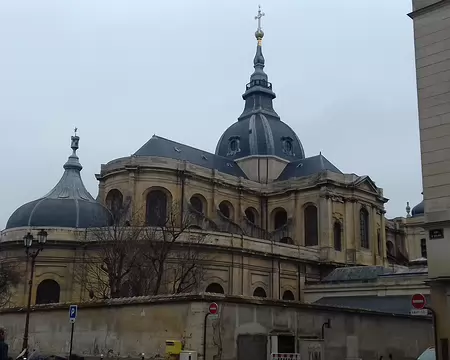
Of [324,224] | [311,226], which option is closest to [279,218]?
[311,226]

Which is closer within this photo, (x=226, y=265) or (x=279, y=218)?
(x=226, y=265)

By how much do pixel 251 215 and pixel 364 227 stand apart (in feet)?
31.7

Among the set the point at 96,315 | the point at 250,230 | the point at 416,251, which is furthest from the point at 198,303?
the point at 416,251

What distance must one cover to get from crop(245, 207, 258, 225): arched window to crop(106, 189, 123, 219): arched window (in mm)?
11988

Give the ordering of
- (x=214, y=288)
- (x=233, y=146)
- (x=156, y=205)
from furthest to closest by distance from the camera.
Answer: (x=233, y=146)
(x=156, y=205)
(x=214, y=288)

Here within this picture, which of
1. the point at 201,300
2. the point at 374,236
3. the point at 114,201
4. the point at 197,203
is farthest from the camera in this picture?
the point at 374,236

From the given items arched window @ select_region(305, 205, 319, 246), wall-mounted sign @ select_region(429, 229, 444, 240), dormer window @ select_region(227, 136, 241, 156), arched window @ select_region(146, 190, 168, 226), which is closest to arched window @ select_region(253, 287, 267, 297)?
arched window @ select_region(146, 190, 168, 226)

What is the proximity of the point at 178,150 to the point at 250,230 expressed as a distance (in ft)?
28.5

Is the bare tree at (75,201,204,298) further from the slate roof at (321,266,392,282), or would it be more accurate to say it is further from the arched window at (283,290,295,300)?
the slate roof at (321,266,392,282)

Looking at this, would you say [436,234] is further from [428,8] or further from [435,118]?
[428,8]

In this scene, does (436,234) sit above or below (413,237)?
below

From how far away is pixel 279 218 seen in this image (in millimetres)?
53250

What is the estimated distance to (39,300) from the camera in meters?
37.1

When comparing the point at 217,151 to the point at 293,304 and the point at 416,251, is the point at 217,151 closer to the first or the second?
the point at 416,251
